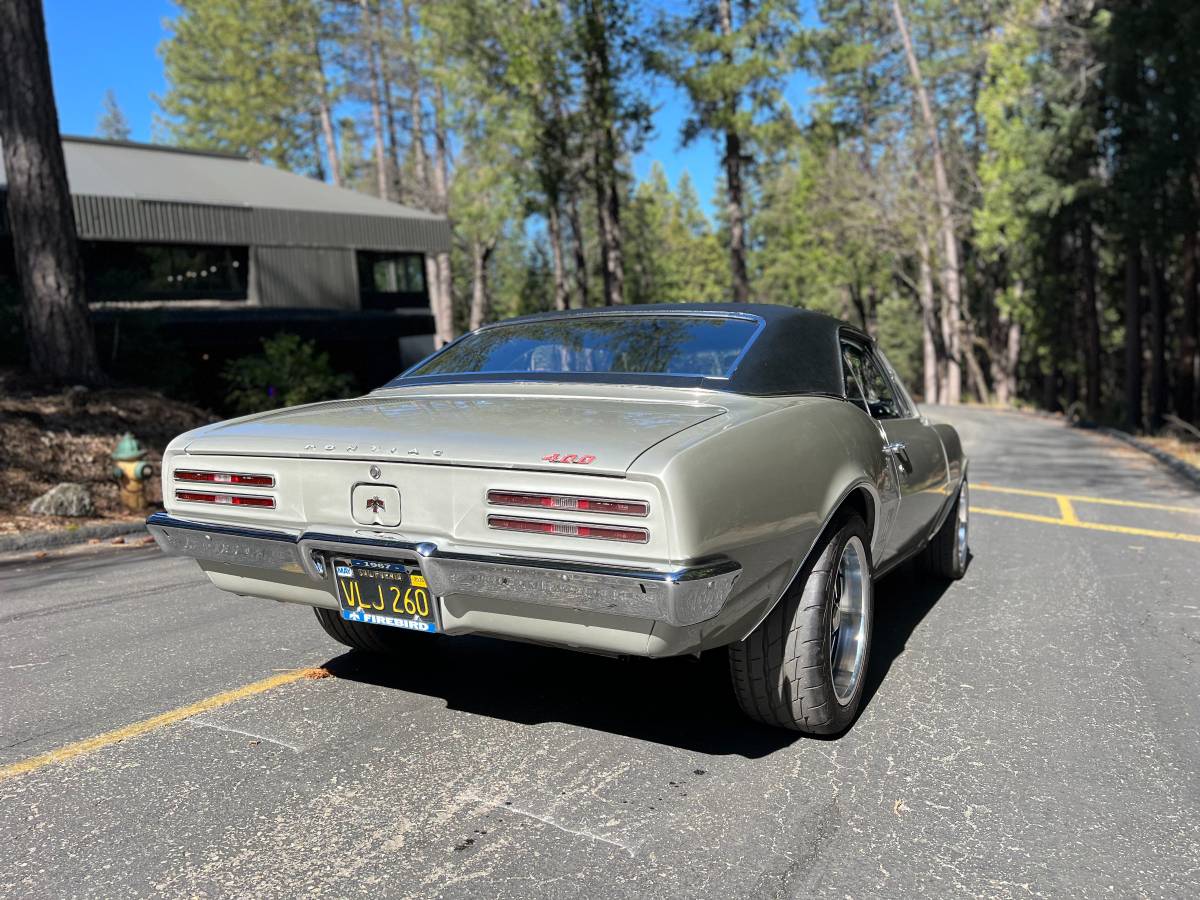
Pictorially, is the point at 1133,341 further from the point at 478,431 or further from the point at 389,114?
the point at 389,114

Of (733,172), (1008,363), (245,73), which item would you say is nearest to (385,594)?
(733,172)

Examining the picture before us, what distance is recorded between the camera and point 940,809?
2775mm

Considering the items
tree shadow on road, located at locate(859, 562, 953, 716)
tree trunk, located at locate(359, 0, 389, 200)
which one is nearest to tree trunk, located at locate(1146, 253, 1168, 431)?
tree shadow on road, located at locate(859, 562, 953, 716)

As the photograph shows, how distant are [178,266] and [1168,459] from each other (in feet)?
68.9

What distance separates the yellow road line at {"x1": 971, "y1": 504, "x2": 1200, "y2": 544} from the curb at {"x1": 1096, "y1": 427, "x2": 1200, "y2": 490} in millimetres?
3559

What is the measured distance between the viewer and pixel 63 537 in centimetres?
762

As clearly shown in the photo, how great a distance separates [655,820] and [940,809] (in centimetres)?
87

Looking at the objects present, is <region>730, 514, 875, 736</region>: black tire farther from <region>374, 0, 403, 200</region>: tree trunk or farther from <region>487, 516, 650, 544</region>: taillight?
<region>374, 0, 403, 200</region>: tree trunk

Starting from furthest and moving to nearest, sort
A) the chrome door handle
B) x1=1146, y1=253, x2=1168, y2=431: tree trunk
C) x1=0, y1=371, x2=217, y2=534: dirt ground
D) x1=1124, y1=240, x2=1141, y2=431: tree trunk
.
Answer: x1=1124, y1=240, x2=1141, y2=431: tree trunk < x1=1146, y1=253, x2=1168, y2=431: tree trunk < x1=0, y1=371, x2=217, y2=534: dirt ground < the chrome door handle

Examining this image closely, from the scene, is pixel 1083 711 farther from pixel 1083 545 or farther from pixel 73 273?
pixel 73 273

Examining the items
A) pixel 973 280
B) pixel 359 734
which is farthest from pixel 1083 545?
pixel 973 280

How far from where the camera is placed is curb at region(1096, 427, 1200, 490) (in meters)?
11.0

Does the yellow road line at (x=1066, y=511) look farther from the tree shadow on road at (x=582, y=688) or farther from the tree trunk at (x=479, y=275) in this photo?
the tree trunk at (x=479, y=275)

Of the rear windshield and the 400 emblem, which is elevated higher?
the rear windshield
